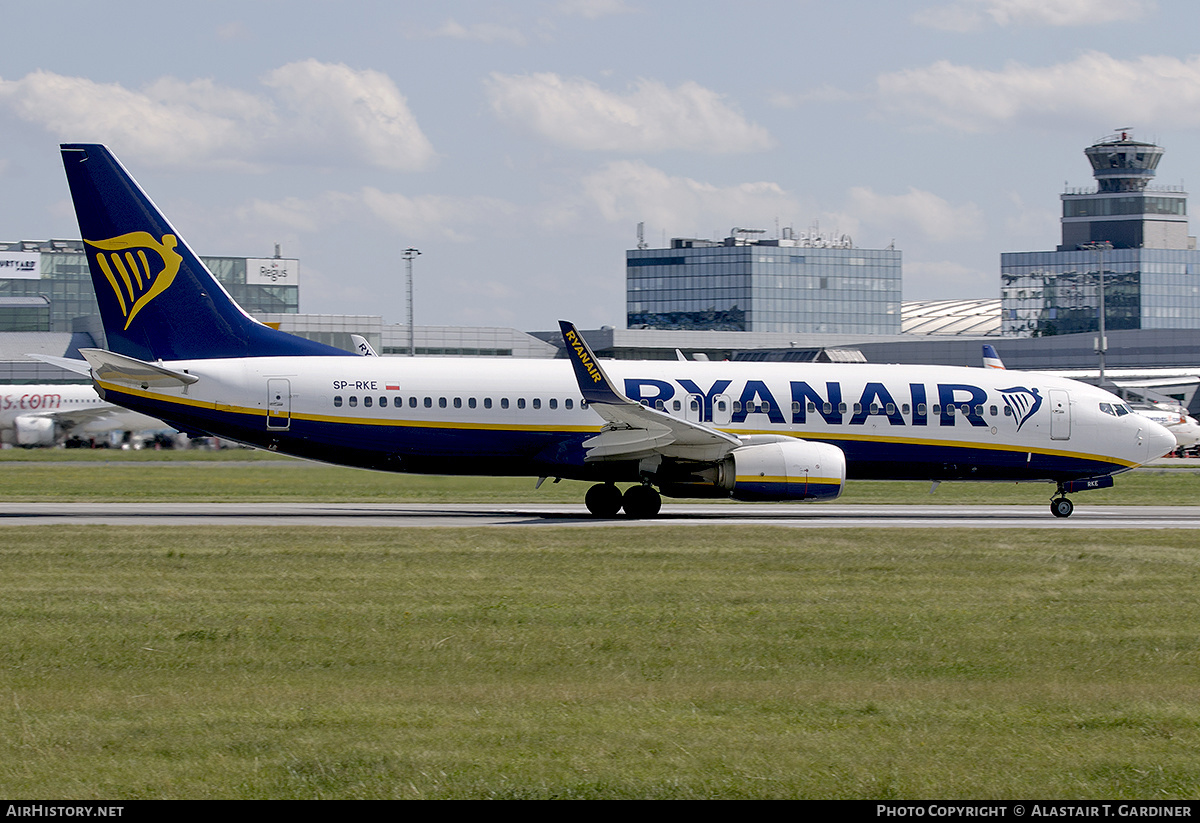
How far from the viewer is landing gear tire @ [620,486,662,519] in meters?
27.7

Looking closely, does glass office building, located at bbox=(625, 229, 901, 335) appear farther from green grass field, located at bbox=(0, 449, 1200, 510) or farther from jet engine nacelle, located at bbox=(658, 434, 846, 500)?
jet engine nacelle, located at bbox=(658, 434, 846, 500)

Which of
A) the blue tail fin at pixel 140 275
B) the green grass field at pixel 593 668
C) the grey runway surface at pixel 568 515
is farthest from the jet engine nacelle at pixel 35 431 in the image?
the green grass field at pixel 593 668

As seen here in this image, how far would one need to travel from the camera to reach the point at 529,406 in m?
28.1

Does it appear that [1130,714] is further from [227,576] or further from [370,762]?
[227,576]

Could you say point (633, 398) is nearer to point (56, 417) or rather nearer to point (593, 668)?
point (593, 668)

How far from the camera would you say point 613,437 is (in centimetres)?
2744

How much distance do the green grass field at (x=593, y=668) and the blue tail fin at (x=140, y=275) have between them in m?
6.93

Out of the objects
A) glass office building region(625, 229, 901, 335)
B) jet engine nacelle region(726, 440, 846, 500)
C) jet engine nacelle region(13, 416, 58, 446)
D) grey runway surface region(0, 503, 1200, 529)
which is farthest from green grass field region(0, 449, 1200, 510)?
glass office building region(625, 229, 901, 335)

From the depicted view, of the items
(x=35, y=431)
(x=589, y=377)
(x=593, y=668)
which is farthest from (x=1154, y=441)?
(x=35, y=431)

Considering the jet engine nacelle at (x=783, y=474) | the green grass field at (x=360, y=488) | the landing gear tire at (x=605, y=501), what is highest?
the jet engine nacelle at (x=783, y=474)

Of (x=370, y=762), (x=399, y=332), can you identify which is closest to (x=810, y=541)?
(x=370, y=762)

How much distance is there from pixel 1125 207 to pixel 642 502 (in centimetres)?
16663

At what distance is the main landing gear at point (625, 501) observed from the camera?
91.0 feet

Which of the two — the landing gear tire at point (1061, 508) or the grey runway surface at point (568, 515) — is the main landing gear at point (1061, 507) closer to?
the landing gear tire at point (1061, 508)
